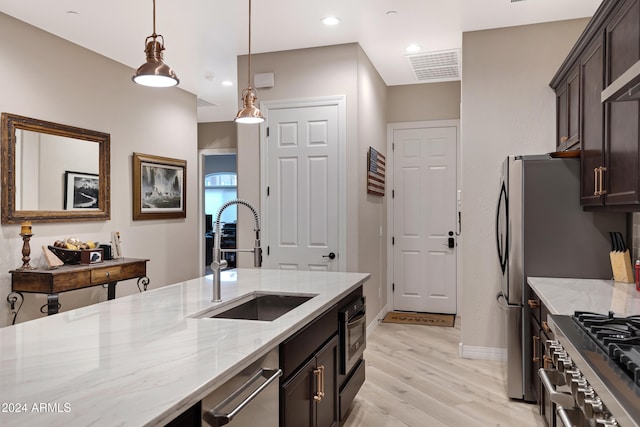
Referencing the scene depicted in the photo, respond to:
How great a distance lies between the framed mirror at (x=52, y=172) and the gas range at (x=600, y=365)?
4042mm

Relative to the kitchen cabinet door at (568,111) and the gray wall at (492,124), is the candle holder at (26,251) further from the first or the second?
the kitchen cabinet door at (568,111)

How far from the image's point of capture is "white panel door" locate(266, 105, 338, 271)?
14.4ft

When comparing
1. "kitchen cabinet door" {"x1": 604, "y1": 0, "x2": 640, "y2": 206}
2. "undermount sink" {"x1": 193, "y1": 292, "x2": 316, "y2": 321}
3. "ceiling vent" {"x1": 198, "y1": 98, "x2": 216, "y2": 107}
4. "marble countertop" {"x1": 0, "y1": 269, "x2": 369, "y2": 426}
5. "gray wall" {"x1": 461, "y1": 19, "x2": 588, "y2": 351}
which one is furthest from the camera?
"ceiling vent" {"x1": 198, "y1": 98, "x2": 216, "y2": 107}

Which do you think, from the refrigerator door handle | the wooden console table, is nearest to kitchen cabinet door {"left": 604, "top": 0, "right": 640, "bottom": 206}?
the refrigerator door handle

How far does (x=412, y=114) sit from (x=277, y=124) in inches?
76.6

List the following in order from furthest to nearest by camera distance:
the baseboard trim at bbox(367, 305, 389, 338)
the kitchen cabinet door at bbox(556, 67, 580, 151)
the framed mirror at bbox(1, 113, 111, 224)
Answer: the baseboard trim at bbox(367, 305, 389, 338)
the framed mirror at bbox(1, 113, 111, 224)
the kitchen cabinet door at bbox(556, 67, 580, 151)

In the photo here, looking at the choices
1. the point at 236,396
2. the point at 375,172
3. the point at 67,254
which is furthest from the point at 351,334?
the point at 67,254

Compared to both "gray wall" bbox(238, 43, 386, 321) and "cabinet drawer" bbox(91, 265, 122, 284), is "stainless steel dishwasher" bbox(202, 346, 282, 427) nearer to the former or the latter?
"gray wall" bbox(238, 43, 386, 321)

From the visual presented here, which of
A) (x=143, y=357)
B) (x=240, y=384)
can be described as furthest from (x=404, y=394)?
(x=143, y=357)

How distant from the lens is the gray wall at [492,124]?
155 inches

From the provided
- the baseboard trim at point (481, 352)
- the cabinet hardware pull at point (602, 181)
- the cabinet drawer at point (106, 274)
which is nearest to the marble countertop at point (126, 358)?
the cabinet hardware pull at point (602, 181)

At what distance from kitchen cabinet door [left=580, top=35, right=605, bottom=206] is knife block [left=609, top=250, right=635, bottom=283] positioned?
0.37 metres

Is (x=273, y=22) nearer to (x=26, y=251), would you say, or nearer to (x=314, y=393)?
(x=26, y=251)

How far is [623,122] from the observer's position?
2.34m
